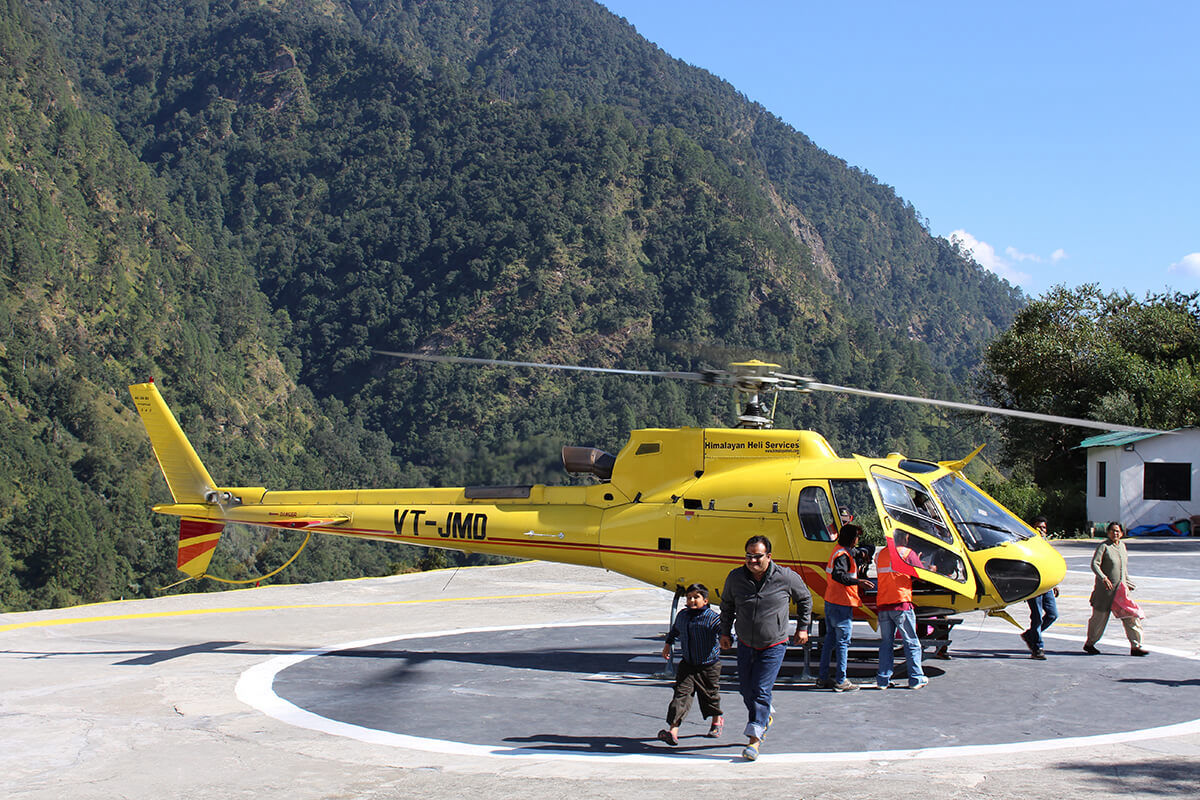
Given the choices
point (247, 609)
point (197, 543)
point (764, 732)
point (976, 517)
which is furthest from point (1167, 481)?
point (197, 543)

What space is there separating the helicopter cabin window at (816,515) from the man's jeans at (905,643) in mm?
1136

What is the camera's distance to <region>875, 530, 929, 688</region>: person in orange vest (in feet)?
32.5

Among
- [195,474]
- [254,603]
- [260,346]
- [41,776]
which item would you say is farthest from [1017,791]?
[260,346]

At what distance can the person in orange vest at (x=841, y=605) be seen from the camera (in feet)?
32.5

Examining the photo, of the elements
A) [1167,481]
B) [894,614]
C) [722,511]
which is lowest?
[894,614]

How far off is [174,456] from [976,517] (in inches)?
398

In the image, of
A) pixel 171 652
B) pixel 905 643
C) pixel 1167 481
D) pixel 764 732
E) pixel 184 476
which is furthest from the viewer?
pixel 1167 481

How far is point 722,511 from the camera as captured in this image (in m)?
11.3

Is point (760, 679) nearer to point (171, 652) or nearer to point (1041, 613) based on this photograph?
point (1041, 613)

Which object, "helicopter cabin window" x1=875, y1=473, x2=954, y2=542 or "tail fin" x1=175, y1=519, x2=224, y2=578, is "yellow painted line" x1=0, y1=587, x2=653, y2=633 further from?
"helicopter cabin window" x1=875, y1=473, x2=954, y2=542

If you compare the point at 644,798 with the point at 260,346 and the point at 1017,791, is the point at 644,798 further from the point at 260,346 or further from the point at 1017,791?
the point at 260,346

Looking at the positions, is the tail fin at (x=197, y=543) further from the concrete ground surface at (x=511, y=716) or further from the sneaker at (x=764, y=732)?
the sneaker at (x=764, y=732)

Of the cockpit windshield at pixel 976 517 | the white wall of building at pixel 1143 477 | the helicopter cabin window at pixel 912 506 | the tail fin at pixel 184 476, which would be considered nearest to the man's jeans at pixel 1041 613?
the cockpit windshield at pixel 976 517

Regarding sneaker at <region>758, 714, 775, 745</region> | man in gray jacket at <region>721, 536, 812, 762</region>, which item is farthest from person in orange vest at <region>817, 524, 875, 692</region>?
man in gray jacket at <region>721, 536, 812, 762</region>
